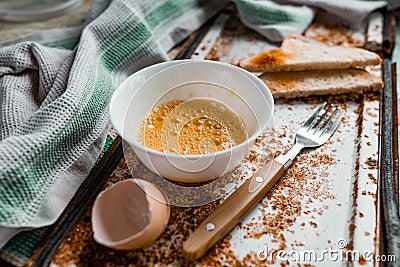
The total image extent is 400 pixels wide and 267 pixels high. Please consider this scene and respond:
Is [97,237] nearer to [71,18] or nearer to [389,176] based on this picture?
[389,176]

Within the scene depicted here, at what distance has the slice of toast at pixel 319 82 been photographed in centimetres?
129

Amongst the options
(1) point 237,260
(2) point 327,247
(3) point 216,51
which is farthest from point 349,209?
(3) point 216,51

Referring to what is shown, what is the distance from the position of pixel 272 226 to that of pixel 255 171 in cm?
15

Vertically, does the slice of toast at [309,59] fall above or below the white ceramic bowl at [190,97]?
below

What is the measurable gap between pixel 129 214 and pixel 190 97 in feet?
1.25

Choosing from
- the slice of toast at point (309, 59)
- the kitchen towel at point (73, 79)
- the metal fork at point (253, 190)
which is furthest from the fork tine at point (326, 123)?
the kitchen towel at point (73, 79)

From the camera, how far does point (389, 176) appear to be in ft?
3.47

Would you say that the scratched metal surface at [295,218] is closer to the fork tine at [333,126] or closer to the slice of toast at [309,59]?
the fork tine at [333,126]

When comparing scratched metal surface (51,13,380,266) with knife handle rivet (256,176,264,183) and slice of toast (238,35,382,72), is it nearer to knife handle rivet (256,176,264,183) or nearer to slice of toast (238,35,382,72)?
knife handle rivet (256,176,264,183)

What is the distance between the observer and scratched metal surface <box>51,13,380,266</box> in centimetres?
89

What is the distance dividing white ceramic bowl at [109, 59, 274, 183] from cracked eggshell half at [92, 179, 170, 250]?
82 mm

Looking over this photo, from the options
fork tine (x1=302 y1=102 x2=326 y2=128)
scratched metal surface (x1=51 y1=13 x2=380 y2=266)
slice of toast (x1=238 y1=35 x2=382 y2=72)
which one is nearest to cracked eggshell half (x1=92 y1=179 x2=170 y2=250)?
scratched metal surface (x1=51 y1=13 x2=380 y2=266)

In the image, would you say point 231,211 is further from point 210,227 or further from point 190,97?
point 190,97

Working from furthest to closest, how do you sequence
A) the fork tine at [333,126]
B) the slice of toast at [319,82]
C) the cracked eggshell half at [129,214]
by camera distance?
the slice of toast at [319,82]
the fork tine at [333,126]
the cracked eggshell half at [129,214]
